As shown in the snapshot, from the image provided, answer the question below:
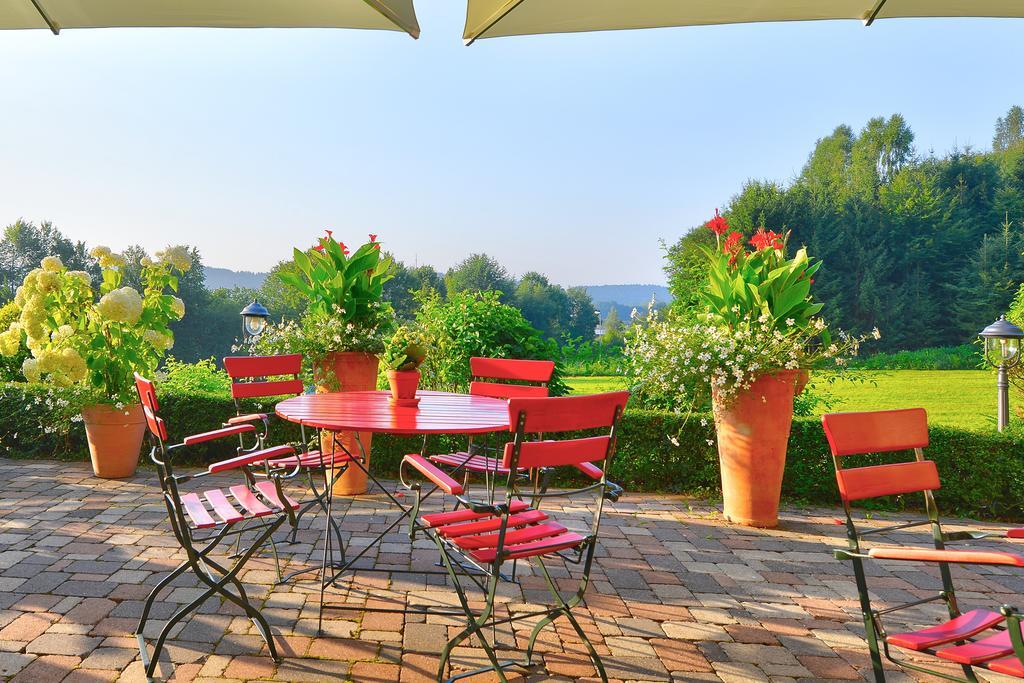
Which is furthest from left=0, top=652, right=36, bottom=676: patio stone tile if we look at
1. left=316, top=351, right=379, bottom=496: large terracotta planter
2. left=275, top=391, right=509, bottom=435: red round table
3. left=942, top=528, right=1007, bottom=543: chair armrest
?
left=942, top=528, right=1007, bottom=543: chair armrest

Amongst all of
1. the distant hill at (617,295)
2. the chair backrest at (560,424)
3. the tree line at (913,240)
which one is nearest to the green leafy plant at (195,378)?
the chair backrest at (560,424)

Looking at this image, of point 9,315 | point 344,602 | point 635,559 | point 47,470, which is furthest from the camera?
point 9,315

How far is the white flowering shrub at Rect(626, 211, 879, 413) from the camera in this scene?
4.63 metres

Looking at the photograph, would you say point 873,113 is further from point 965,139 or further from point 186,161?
point 186,161

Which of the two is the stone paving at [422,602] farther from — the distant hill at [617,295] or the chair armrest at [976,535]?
the distant hill at [617,295]

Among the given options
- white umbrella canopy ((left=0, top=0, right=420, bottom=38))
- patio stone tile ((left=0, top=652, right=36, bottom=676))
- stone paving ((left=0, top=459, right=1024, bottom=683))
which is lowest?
stone paving ((left=0, top=459, right=1024, bottom=683))

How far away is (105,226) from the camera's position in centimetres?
3350

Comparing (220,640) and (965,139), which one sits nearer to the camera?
(220,640)

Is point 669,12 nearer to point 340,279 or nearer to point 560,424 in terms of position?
point 560,424

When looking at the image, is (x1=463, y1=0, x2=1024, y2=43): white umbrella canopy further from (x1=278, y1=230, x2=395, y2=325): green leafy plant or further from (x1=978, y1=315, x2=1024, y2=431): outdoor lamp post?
(x1=978, y1=315, x2=1024, y2=431): outdoor lamp post

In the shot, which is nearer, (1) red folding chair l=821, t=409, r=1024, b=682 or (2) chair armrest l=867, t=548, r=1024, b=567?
(2) chair armrest l=867, t=548, r=1024, b=567

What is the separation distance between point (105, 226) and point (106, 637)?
35.3 meters

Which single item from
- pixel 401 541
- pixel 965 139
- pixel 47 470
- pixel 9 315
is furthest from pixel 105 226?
pixel 965 139

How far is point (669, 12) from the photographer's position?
3.21 m
